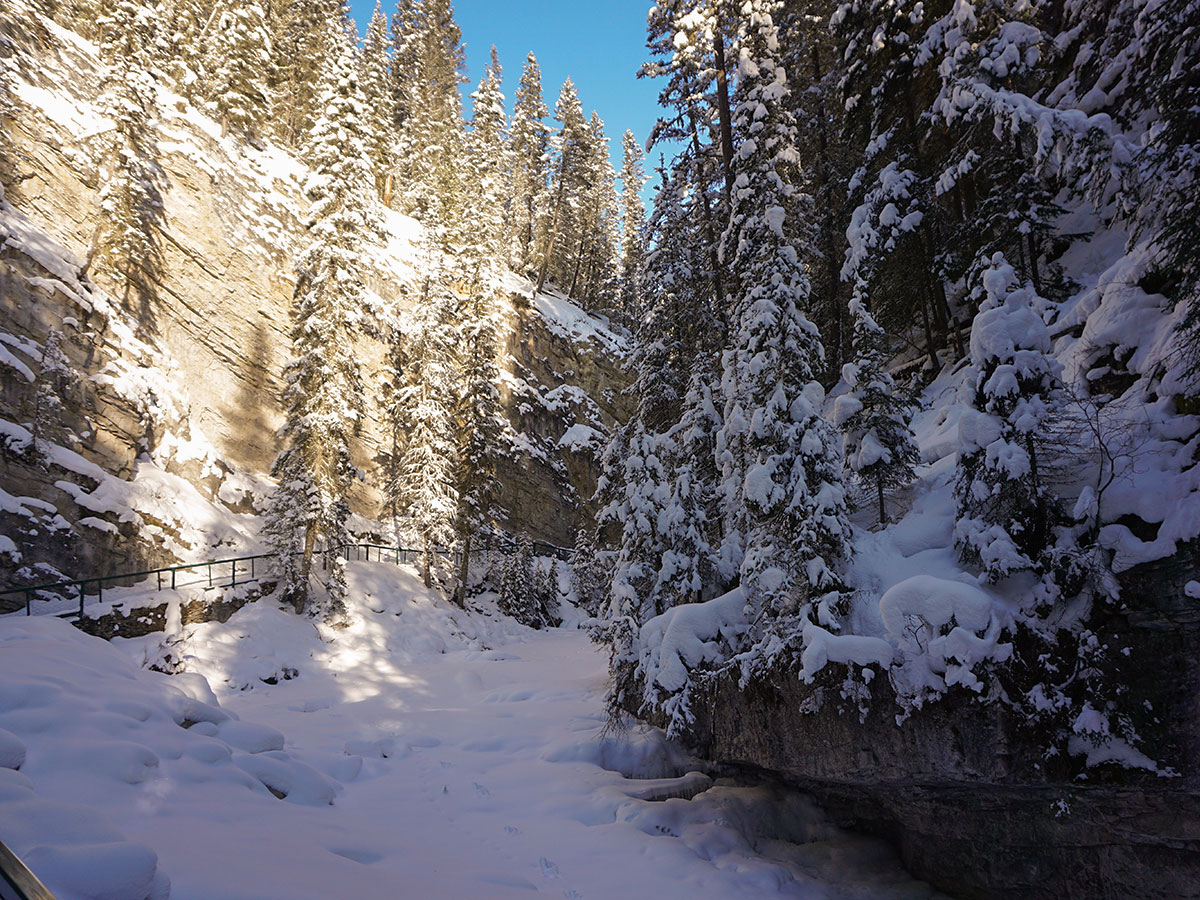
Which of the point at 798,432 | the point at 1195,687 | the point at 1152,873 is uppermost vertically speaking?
the point at 798,432

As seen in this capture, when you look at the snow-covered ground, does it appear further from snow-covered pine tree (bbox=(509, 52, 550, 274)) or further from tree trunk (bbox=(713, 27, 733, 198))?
snow-covered pine tree (bbox=(509, 52, 550, 274))

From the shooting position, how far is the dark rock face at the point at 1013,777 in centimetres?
659

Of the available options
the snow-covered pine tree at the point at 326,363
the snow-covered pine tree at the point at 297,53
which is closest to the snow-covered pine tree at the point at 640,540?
the snow-covered pine tree at the point at 326,363

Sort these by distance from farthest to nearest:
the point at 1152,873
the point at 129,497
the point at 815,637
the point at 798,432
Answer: the point at 129,497
the point at 798,432
the point at 815,637
the point at 1152,873

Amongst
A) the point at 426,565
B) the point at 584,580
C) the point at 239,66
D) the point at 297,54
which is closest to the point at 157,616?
the point at 426,565

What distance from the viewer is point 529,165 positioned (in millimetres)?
54094

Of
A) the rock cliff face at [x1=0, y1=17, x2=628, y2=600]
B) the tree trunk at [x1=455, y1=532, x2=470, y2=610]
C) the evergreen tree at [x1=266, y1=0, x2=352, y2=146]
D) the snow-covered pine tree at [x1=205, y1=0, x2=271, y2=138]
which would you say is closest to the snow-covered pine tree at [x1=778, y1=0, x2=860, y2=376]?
the tree trunk at [x1=455, y1=532, x2=470, y2=610]

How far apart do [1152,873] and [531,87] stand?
Answer: 63936mm

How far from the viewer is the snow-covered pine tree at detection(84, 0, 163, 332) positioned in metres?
23.1

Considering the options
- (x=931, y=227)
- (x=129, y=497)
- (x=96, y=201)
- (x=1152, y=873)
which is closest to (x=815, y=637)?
(x=1152, y=873)

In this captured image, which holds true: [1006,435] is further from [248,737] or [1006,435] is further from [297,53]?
[297,53]

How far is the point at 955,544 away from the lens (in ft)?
27.1

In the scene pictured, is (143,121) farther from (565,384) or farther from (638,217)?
(638,217)

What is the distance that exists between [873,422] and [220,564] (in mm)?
20783
